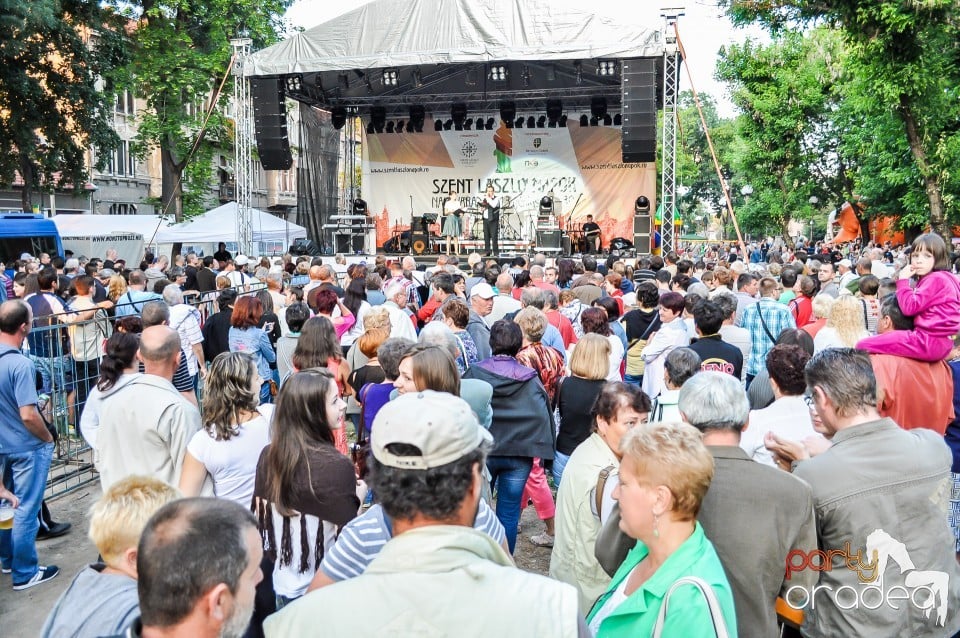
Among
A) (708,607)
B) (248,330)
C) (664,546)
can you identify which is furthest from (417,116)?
(708,607)

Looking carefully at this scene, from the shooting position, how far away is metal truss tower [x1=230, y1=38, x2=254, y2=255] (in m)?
15.4

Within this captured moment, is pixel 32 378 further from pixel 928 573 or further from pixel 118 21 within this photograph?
pixel 118 21

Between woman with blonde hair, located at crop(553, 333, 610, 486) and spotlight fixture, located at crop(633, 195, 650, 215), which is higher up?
spotlight fixture, located at crop(633, 195, 650, 215)

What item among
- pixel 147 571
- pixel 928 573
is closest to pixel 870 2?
pixel 928 573

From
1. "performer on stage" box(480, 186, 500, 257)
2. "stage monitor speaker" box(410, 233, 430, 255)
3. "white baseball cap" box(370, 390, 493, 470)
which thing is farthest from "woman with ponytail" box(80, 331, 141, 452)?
"stage monitor speaker" box(410, 233, 430, 255)

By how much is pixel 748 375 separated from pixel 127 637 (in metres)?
5.38

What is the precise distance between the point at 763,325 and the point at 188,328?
4646mm

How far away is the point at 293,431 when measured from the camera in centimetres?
273

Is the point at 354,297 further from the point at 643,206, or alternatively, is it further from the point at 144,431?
the point at 643,206

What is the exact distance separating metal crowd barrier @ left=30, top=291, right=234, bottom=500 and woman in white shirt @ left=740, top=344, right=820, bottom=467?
4964 mm

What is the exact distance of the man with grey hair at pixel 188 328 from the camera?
6332mm

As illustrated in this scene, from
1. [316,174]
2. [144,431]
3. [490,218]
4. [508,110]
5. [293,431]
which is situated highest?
[508,110]

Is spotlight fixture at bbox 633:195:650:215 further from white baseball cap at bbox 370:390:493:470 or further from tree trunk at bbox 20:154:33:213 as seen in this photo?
white baseball cap at bbox 370:390:493:470

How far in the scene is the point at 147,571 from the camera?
4.94 feet
